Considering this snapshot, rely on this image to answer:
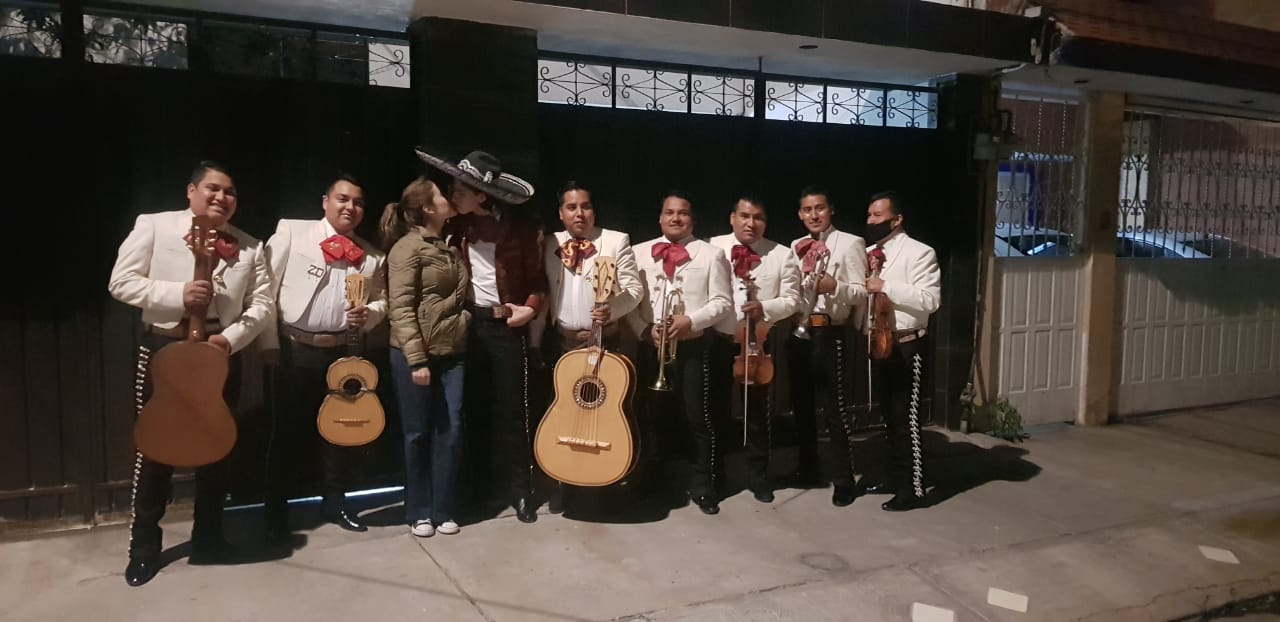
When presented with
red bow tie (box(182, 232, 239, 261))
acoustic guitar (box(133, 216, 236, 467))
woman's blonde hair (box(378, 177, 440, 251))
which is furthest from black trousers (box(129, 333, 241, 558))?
woman's blonde hair (box(378, 177, 440, 251))

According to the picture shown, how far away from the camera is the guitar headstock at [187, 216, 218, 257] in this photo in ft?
13.8

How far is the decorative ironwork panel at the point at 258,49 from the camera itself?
5.23 m

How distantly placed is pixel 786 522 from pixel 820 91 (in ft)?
11.5

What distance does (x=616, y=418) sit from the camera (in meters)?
4.93

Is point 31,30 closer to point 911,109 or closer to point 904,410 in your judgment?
point 904,410

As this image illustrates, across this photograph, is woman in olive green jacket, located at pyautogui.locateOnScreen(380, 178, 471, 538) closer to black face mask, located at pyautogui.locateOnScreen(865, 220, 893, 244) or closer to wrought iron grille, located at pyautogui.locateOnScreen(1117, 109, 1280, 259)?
black face mask, located at pyautogui.locateOnScreen(865, 220, 893, 244)

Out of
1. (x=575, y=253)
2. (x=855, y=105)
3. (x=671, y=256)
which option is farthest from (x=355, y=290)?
(x=855, y=105)

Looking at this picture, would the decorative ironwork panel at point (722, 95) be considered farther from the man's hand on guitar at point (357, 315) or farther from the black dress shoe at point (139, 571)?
the black dress shoe at point (139, 571)

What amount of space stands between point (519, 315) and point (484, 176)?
0.78 meters

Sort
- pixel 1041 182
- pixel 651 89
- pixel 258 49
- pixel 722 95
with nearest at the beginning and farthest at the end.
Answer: pixel 258 49 < pixel 651 89 < pixel 722 95 < pixel 1041 182

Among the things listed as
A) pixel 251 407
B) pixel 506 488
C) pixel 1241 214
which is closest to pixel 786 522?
pixel 506 488

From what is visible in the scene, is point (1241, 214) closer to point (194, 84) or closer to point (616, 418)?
point (616, 418)

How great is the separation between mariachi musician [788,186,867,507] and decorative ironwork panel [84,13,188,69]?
3.79m

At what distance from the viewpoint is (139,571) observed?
4301 mm
